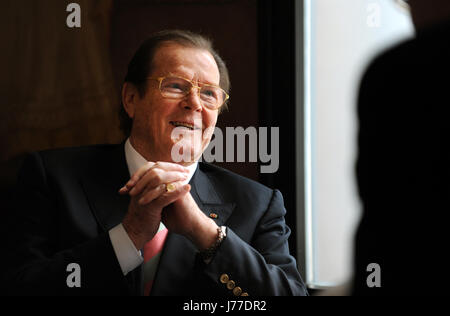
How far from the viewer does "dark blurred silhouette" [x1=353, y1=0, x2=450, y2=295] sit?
5.34ft

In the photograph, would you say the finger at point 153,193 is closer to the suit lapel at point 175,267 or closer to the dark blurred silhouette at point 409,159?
the suit lapel at point 175,267

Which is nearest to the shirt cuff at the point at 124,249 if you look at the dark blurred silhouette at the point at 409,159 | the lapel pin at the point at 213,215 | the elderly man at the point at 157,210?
the elderly man at the point at 157,210

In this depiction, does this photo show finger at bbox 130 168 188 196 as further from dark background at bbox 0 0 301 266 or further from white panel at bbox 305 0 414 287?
white panel at bbox 305 0 414 287

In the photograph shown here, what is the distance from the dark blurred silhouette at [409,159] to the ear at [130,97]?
775mm

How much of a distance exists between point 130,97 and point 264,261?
2.24ft

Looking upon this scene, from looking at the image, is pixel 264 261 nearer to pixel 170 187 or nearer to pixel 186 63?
pixel 170 187

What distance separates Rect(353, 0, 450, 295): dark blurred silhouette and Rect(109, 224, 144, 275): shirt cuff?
75cm

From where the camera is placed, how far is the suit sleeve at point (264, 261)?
56.2 inches

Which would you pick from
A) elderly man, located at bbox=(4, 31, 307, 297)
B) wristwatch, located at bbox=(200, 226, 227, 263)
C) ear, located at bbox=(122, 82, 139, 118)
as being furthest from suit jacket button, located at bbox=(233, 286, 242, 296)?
ear, located at bbox=(122, 82, 139, 118)

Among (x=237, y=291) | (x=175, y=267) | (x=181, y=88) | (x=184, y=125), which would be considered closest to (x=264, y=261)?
(x=237, y=291)

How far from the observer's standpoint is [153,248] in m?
1.50
